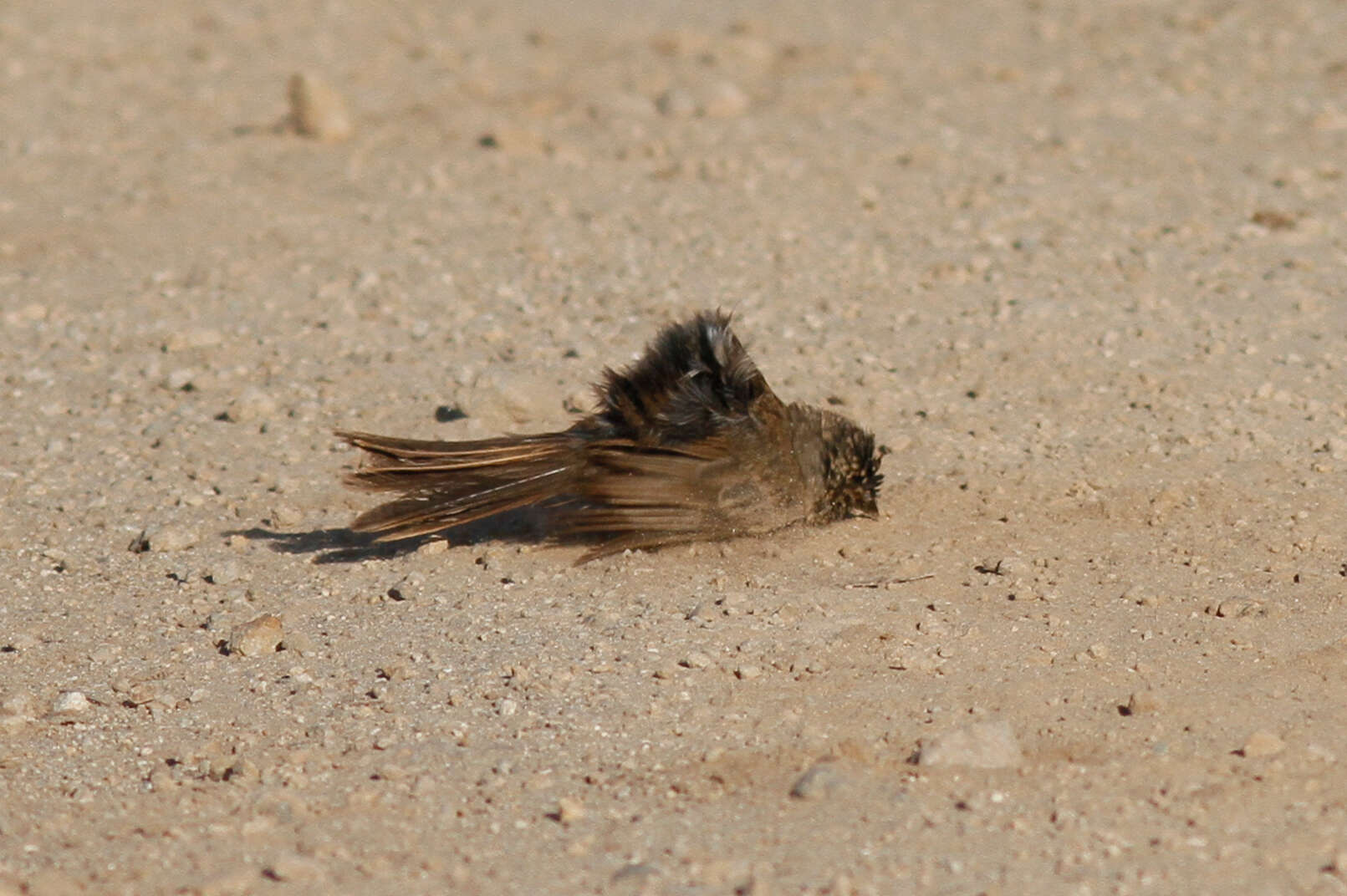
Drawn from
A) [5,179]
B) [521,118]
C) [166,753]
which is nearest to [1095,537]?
[166,753]

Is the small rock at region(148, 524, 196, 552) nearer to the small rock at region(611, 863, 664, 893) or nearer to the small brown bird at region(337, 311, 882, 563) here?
the small brown bird at region(337, 311, 882, 563)

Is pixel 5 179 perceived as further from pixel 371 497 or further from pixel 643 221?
pixel 371 497

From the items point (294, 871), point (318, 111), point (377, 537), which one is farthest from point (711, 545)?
point (318, 111)

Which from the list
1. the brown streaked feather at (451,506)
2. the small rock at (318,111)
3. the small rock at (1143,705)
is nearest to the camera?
the small rock at (1143,705)

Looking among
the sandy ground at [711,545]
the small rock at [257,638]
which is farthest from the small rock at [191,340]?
the small rock at [257,638]

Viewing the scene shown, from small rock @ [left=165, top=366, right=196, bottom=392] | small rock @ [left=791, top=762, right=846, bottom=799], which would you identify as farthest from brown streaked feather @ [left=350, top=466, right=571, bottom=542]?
small rock @ [left=165, top=366, right=196, bottom=392]

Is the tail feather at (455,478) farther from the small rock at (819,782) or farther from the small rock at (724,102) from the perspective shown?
the small rock at (724,102)
